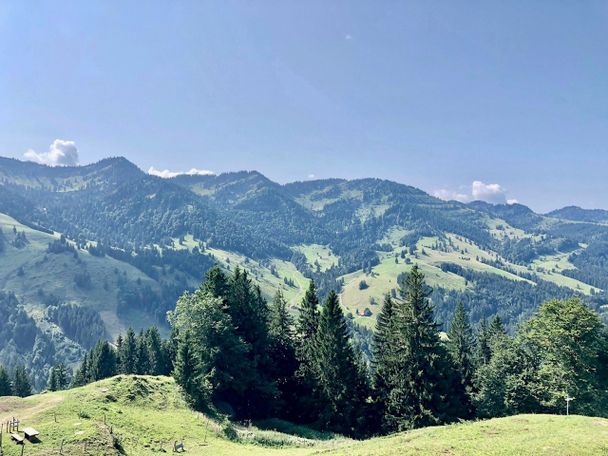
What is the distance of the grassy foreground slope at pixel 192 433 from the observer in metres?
32.5

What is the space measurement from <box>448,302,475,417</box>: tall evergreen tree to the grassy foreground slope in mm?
27865

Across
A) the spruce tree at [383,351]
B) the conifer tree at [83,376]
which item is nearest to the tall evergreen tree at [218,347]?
the spruce tree at [383,351]

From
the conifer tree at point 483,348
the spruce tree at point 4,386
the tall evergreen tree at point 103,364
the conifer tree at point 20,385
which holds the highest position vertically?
the conifer tree at point 483,348

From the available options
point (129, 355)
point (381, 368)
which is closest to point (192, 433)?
point (381, 368)

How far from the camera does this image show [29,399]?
4994 centimetres

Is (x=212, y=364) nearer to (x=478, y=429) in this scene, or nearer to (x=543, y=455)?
(x=478, y=429)

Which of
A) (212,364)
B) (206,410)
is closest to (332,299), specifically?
(212,364)

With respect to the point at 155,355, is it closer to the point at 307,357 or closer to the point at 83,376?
the point at 83,376

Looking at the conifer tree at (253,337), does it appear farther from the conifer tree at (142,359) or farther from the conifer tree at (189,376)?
the conifer tree at (142,359)

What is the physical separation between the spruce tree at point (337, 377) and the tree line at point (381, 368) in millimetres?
154

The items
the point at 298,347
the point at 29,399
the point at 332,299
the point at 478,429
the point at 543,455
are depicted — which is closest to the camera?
the point at 543,455

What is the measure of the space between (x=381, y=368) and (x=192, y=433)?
32.9 meters

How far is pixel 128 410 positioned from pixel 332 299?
3359cm

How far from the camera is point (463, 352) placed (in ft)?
268
